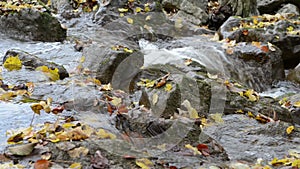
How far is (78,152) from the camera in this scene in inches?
115

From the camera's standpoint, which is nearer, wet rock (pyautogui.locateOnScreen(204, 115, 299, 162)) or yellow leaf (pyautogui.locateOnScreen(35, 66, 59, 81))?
wet rock (pyautogui.locateOnScreen(204, 115, 299, 162))

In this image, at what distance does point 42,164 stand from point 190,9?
893 cm

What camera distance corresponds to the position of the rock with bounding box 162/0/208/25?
10836mm

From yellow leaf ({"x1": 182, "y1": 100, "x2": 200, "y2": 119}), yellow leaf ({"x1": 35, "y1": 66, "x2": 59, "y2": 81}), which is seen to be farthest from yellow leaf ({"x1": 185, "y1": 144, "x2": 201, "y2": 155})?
yellow leaf ({"x1": 35, "y1": 66, "x2": 59, "y2": 81})

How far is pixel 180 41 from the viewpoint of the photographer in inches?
361

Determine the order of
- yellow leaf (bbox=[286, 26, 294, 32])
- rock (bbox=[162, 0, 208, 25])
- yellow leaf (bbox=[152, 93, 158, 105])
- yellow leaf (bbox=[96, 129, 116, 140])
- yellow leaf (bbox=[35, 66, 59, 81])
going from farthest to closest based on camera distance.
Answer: rock (bbox=[162, 0, 208, 25]), yellow leaf (bbox=[286, 26, 294, 32]), yellow leaf (bbox=[35, 66, 59, 81]), yellow leaf (bbox=[152, 93, 158, 105]), yellow leaf (bbox=[96, 129, 116, 140])

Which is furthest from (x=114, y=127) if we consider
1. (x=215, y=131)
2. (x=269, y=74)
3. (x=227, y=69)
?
(x=269, y=74)

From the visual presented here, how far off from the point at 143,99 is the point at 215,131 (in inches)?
35.3

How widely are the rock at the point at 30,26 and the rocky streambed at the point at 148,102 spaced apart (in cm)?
4

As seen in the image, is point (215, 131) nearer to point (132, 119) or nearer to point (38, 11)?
point (132, 119)

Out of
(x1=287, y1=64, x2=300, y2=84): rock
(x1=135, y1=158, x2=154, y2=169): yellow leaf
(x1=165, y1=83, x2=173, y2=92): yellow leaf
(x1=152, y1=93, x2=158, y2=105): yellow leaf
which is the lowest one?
(x1=287, y1=64, x2=300, y2=84): rock

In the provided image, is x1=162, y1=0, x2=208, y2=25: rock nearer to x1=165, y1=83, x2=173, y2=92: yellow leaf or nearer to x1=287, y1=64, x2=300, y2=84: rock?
x1=287, y1=64, x2=300, y2=84: rock

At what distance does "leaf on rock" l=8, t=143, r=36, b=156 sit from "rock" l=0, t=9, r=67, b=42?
17.9 feet

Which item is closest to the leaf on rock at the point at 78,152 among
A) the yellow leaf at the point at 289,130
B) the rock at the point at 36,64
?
the yellow leaf at the point at 289,130
